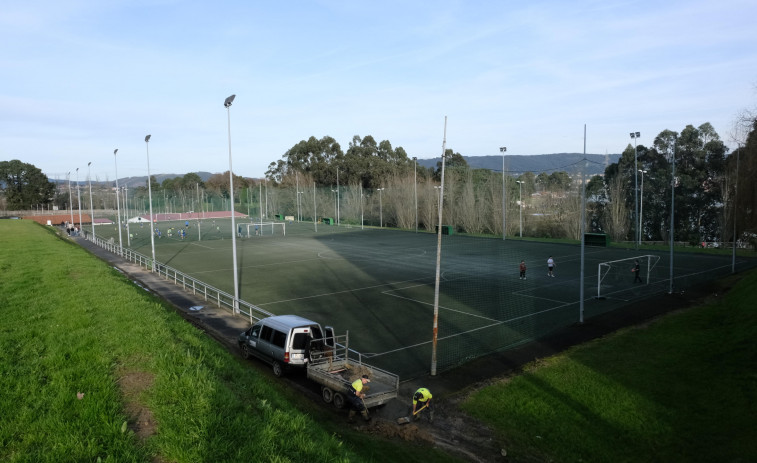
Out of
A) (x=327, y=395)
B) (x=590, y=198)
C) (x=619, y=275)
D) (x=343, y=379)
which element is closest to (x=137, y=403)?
(x=343, y=379)

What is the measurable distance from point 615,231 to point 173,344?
6174 centimetres

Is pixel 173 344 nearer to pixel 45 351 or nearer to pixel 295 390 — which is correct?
pixel 45 351

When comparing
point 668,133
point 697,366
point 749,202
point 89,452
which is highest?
point 668,133

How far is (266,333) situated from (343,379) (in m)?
4.20

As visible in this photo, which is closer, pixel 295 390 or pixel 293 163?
pixel 295 390

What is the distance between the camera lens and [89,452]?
5449mm

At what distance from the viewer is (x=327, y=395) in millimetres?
13234

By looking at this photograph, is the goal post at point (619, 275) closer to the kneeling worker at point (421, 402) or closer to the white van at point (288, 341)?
the kneeling worker at point (421, 402)

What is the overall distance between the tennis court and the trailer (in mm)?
2231

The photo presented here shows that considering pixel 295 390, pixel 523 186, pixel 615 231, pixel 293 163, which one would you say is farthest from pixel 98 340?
pixel 293 163

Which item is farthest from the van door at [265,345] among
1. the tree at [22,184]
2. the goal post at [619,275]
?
the tree at [22,184]

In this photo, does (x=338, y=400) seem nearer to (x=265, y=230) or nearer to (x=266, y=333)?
(x=266, y=333)

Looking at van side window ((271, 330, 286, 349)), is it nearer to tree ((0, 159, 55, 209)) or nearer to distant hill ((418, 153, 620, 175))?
distant hill ((418, 153, 620, 175))

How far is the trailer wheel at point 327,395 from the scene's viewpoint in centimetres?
1312
